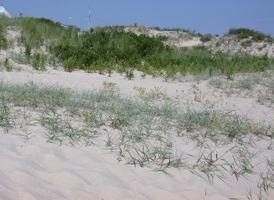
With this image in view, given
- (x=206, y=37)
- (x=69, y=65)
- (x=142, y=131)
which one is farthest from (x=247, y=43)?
(x=142, y=131)

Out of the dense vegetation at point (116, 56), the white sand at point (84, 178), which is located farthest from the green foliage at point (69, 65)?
the white sand at point (84, 178)

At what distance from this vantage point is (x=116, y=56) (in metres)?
9.37

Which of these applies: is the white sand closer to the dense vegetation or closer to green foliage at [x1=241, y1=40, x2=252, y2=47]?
the dense vegetation

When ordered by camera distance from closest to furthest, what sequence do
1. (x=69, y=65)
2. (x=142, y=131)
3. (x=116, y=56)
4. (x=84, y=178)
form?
(x=84, y=178), (x=142, y=131), (x=69, y=65), (x=116, y=56)

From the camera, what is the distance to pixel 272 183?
87.7 inches

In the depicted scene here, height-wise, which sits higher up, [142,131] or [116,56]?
[116,56]

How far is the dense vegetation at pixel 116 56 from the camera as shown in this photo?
8.21 m

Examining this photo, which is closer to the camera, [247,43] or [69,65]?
[69,65]

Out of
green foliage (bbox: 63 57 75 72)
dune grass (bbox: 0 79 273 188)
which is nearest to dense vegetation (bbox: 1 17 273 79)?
green foliage (bbox: 63 57 75 72)

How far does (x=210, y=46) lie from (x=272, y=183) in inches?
666

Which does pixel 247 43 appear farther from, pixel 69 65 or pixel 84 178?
pixel 84 178

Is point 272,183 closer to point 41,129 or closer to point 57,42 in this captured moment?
point 41,129

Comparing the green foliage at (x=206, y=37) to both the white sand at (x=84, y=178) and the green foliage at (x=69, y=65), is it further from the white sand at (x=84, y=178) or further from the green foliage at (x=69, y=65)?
the white sand at (x=84, y=178)

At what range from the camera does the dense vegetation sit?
821cm
